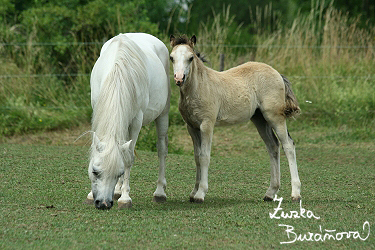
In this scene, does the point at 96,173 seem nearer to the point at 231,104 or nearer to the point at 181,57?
the point at 181,57

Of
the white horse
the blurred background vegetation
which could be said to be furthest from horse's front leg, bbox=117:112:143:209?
the blurred background vegetation

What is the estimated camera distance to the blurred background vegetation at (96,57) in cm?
1205

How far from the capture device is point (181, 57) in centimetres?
573

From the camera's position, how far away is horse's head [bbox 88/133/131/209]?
16.1 feet

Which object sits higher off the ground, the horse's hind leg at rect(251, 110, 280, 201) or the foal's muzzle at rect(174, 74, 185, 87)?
the foal's muzzle at rect(174, 74, 185, 87)

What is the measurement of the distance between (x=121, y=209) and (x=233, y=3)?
2996 centimetres

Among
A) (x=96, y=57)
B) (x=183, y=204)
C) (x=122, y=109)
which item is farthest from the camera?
(x=96, y=57)

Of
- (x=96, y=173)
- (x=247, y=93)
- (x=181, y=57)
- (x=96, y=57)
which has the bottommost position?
(x=96, y=57)

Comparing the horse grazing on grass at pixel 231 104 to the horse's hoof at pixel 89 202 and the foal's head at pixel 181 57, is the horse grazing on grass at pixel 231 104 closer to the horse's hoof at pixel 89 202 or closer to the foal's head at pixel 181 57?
the foal's head at pixel 181 57

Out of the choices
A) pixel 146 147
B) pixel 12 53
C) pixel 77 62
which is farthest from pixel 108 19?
pixel 146 147

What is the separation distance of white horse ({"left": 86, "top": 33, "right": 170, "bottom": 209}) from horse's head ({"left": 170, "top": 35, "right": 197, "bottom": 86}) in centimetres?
32

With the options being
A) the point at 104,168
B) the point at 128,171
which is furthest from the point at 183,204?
Result: the point at 104,168

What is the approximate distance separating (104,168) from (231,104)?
1.86 meters

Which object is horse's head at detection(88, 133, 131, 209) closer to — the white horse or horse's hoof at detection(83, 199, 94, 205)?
the white horse
